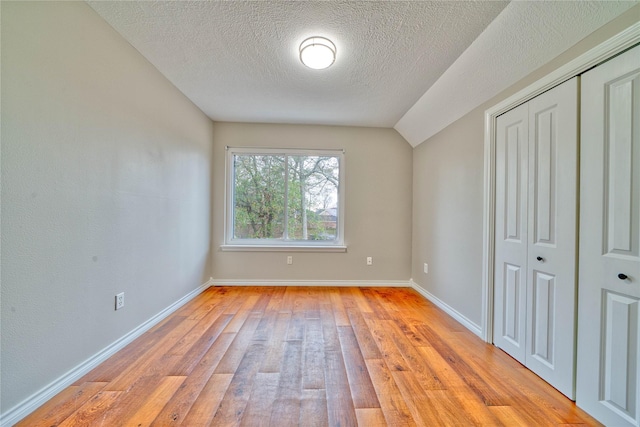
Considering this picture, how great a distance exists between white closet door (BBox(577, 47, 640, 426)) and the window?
2573mm

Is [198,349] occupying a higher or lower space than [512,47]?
lower

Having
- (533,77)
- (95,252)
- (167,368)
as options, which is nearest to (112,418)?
(167,368)

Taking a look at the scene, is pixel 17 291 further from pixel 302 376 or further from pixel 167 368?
pixel 302 376

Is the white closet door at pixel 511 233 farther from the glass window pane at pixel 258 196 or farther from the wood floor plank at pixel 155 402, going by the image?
the glass window pane at pixel 258 196

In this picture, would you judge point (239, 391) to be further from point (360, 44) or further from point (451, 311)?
point (360, 44)

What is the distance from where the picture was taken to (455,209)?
8.74ft

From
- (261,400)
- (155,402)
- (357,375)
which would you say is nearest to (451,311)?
(357,375)

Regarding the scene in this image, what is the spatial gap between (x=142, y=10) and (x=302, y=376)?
263 cm

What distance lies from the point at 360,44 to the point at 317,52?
334 mm

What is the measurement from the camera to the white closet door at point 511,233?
182 centimetres

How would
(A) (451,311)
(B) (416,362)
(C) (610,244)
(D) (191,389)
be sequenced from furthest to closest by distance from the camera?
(A) (451,311) < (B) (416,362) < (D) (191,389) < (C) (610,244)

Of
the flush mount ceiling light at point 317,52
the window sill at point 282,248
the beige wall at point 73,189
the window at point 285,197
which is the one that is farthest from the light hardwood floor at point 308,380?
the flush mount ceiling light at point 317,52

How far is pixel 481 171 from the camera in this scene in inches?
89.1

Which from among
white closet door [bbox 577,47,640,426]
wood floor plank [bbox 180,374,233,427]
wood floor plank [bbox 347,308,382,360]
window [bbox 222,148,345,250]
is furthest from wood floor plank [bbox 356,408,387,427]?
window [bbox 222,148,345,250]
